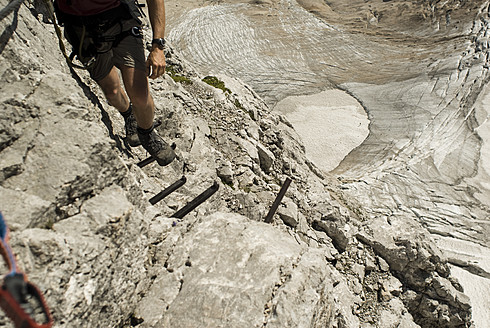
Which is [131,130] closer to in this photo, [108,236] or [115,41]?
[115,41]

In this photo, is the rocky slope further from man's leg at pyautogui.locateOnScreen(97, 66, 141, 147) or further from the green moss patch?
the green moss patch

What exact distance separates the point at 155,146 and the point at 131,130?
0.53 meters

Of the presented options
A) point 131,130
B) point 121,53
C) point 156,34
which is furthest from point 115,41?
point 131,130

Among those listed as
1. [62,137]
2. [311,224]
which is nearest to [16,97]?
[62,137]

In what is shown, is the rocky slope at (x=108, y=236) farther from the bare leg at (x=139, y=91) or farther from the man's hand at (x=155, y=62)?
the man's hand at (x=155, y=62)

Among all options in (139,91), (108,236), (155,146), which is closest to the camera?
(108,236)

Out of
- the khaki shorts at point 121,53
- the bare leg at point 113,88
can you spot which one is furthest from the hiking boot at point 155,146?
the khaki shorts at point 121,53

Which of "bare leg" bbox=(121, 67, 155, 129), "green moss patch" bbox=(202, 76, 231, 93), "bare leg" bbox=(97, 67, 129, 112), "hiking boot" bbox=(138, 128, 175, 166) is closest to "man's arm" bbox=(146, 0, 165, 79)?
"bare leg" bbox=(121, 67, 155, 129)

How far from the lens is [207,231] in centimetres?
363

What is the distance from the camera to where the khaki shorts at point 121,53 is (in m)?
3.78

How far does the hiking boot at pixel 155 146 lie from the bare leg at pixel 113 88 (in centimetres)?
50

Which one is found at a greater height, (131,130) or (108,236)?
(131,130)

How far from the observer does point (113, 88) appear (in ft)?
14.1

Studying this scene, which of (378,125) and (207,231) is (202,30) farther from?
(207,231)
